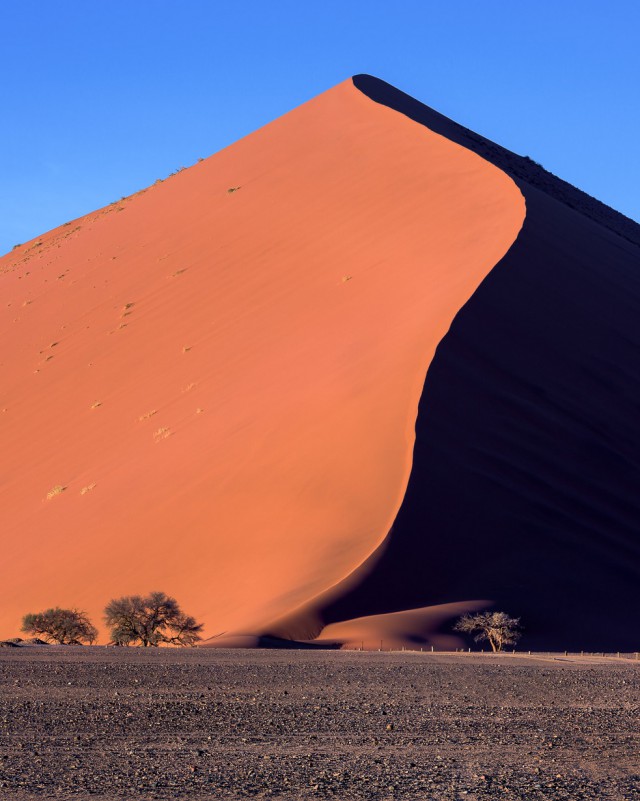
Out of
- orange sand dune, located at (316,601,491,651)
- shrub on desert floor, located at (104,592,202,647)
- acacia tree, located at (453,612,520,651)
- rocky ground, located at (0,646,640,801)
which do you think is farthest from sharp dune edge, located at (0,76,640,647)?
rocky ground, located at (0,646,640,801)

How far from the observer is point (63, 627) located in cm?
1634

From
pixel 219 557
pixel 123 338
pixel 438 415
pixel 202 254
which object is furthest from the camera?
pixel 202 254

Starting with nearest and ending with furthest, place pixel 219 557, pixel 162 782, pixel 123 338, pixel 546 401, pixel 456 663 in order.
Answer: pixel 162 782
pixel 456 663
pixel 219 557
pixel 546 401
pixel 123 338

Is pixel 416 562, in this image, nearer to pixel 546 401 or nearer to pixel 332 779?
Answer: pixel 546 401

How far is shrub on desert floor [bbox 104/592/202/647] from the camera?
15469mm

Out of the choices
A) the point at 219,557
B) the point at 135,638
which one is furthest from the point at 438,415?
the point at 135,638

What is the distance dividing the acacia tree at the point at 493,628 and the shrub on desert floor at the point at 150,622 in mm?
3379

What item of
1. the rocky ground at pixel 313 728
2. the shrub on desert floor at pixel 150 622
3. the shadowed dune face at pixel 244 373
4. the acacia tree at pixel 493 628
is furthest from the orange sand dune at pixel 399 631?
the shrub on desert floor at pixel 150 622

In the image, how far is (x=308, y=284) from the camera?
85.8 ft

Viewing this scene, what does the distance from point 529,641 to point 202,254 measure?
18.6m

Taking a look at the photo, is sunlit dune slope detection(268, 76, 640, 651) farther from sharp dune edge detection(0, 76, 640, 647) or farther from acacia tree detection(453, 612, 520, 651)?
acacia tree detection(453, 612, 520, 651)

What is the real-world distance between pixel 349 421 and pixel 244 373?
4.23 m

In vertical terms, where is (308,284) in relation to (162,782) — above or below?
above

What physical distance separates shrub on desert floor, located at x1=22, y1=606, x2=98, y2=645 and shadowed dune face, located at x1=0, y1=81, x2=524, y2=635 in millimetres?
388
